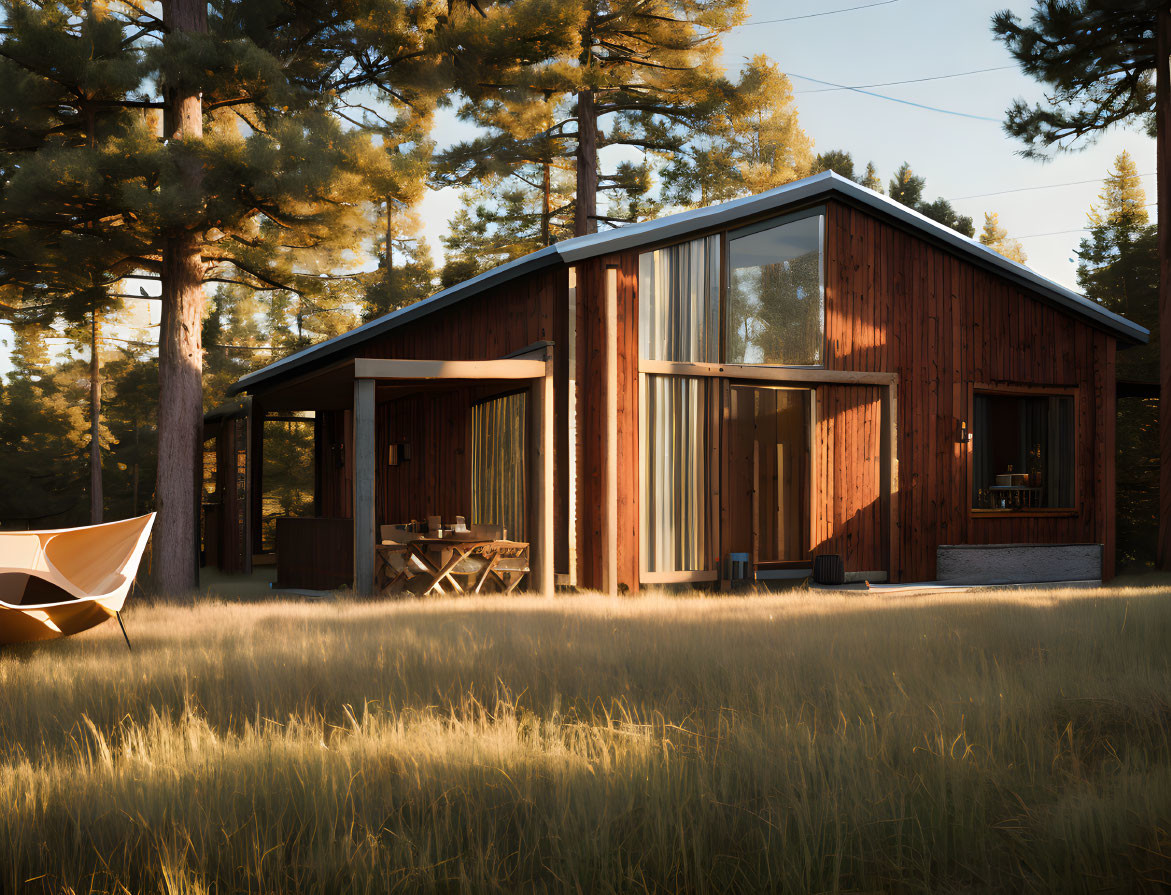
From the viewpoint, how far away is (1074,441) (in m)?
12.1

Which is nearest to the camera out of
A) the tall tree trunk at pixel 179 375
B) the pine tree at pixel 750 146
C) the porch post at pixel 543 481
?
the porch post at pixel 543 481

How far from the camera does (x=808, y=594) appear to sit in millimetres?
9156

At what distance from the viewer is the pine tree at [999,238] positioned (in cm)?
3438

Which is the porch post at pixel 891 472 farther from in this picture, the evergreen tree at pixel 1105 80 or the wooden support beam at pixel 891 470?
the evergreen tree at pixel 1105 80

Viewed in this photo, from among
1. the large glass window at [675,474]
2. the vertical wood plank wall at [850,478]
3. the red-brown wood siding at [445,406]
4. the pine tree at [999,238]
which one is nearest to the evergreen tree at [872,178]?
the pine tree at [999,238]

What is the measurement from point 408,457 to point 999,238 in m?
28.8

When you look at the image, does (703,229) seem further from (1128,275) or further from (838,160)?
(838,160)

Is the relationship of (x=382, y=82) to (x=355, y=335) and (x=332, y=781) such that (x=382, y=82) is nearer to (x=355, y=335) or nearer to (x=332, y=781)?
(x=355, y=335)

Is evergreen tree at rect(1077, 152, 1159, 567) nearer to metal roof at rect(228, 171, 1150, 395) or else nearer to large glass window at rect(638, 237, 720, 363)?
metal roof at rect(228, 171, 1150, 395)

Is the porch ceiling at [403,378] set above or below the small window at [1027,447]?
above

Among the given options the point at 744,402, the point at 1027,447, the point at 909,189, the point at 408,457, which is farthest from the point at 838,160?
the point at 408,457

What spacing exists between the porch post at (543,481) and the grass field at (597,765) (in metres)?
3.22

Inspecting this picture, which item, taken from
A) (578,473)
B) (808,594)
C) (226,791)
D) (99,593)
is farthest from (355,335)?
(226,791)

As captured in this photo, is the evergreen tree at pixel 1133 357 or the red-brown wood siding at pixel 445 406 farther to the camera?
the evergreen tree at pixel 1133 357
